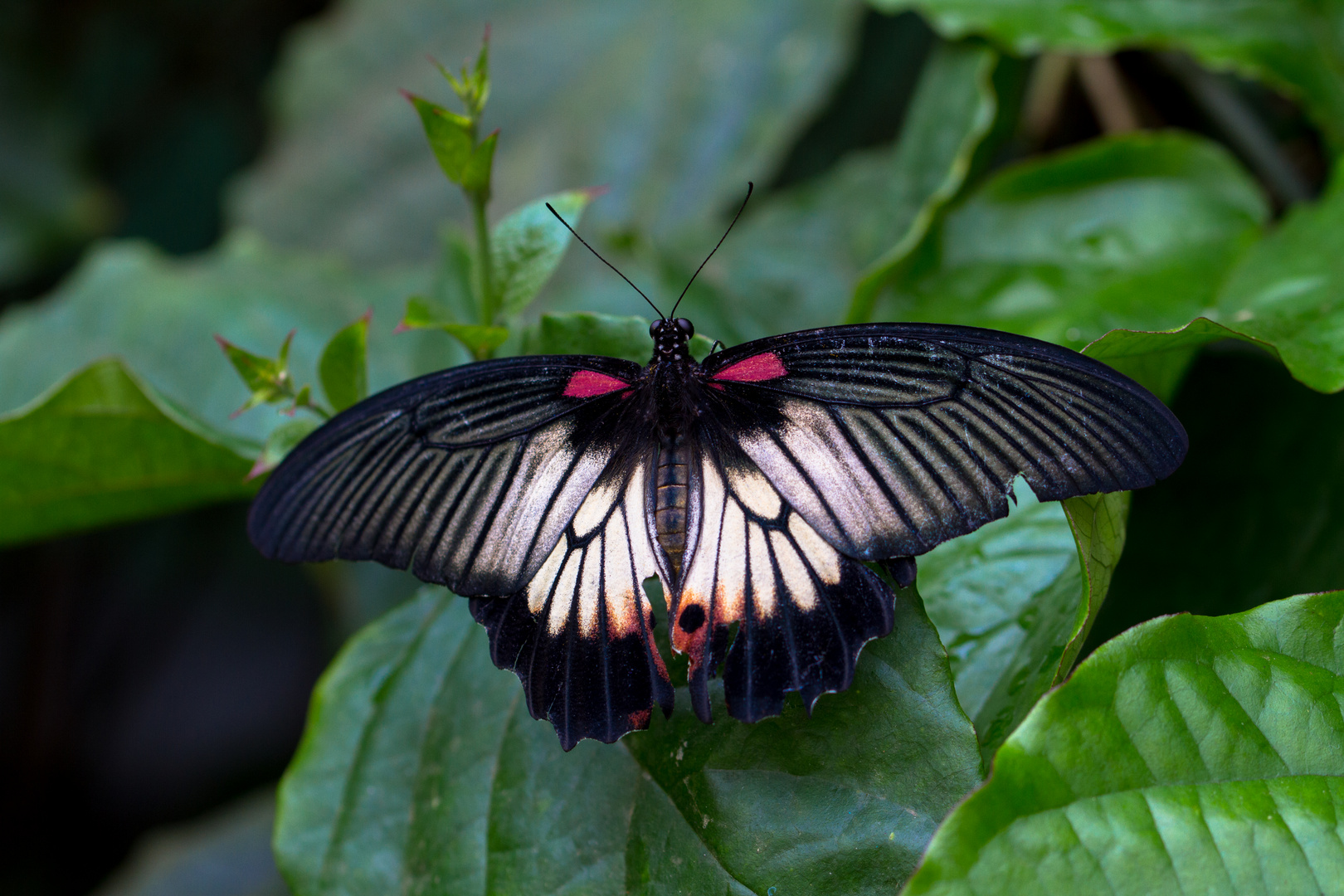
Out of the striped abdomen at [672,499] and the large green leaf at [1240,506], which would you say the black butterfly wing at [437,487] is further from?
the large green leaf at [1240,506]

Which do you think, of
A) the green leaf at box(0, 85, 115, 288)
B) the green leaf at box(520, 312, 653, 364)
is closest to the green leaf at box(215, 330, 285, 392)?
the green leaf at box(520, 312, 653, 364)

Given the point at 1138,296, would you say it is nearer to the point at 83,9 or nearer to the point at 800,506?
the point at 800,506

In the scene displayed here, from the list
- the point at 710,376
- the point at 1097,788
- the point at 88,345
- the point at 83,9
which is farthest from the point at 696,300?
the point at 83,9

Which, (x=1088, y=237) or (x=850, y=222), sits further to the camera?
(x=850, y=222)

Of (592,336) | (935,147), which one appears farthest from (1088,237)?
(592,336)

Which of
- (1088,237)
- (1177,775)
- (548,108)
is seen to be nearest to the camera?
(1177,775)

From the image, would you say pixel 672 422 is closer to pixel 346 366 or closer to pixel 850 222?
pixel 346 366

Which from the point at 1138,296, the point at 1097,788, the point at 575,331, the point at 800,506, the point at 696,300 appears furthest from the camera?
the point at 696,300
